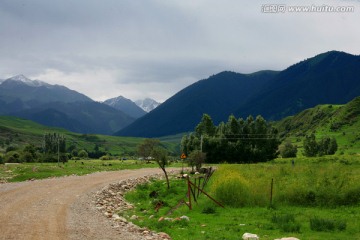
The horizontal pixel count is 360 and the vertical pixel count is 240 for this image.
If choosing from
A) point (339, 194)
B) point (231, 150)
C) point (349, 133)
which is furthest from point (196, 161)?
point (349, 133)

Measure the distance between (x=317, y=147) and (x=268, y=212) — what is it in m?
116

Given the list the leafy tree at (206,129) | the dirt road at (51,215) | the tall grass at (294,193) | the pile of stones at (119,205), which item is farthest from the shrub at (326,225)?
the leafy tree at (206,129)

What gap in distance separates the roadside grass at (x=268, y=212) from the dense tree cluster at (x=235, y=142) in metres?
55.2

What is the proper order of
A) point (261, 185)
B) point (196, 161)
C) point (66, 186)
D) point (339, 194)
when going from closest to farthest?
point (339, 194)
point (261, 185)
point (66, 186)
point (196, 161)

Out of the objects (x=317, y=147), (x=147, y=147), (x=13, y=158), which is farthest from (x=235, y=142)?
(x=13, y=158)

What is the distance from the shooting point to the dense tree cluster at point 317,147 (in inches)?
5072

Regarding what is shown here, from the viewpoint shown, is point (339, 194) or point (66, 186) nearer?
point (339, 194)

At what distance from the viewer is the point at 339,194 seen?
28.3 meters

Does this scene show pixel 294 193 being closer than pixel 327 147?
Yes

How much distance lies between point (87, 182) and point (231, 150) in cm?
5615

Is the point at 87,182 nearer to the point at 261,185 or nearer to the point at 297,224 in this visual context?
the point at 261,185

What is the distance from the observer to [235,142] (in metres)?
95.2

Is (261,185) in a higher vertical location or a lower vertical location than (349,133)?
lower

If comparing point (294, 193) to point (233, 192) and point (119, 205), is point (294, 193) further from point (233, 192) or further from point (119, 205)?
point (119, 205)
